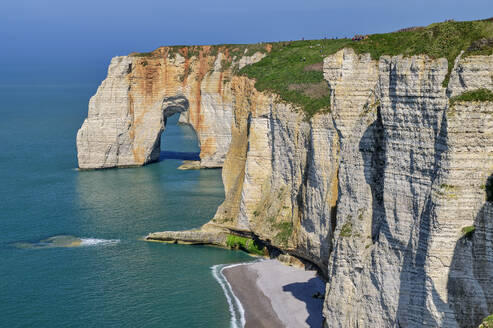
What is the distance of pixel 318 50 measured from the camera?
80.4 metres

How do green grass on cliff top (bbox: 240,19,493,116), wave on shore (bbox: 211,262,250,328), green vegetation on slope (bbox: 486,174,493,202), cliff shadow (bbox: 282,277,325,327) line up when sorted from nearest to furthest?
green vegetation on slope (bbox: 486,174,493,202)
green grass on cliff top (bbox: 240,19,493,116)
cliff shadow (bbox: 282,277,325,327)
wave on shore (bbox: 211,262,250,328)

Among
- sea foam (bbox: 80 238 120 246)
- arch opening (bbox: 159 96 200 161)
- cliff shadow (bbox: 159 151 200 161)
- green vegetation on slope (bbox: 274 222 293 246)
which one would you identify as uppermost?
arch opening (bbox: 159 96 200 161)

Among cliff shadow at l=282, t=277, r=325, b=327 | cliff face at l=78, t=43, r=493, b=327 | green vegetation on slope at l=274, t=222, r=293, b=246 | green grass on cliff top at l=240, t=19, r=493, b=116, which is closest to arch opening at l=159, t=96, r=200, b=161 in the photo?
green grass on cliff top at l=240, t=19, r=493, b=116

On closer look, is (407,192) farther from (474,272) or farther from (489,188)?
(474,272)

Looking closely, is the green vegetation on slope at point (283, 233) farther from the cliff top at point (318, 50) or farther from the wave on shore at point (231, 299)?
the cliff top at point (318, 50)

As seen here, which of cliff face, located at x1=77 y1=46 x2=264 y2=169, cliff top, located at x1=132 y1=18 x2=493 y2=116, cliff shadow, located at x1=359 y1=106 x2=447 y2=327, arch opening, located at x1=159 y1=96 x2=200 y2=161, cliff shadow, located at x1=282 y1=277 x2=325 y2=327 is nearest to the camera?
cliff shadow, located at x1=359 y1=106 x2=447 y2=327

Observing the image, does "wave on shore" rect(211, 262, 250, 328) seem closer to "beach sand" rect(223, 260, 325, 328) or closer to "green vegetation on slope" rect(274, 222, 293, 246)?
"beach sand" rect(223, 260, 325, 328)

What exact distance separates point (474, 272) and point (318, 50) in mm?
60017

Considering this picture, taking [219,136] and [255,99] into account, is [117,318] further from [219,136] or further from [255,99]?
[219,136]

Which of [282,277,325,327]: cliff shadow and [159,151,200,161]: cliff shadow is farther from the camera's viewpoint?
[159,151,200,161]: cliff shadow

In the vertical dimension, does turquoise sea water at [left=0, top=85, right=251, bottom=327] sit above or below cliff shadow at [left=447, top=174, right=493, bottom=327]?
below

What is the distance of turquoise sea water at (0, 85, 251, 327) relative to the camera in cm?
4256

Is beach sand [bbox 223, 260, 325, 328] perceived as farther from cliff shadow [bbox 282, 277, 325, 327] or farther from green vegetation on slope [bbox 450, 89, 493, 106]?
green vegetation on slope [bbox 450, 89, 493, 106]

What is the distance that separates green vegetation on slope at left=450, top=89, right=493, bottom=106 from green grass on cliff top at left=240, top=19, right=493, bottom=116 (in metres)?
1.33
